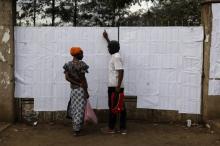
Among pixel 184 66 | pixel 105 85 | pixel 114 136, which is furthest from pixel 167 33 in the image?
pixel 114 136

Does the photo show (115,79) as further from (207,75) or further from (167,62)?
(207,75)

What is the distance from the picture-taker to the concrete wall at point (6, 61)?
29.5 feet

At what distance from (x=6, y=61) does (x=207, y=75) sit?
3990 mm

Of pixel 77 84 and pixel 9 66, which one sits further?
pixel 9 66

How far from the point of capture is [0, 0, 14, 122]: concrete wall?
29.5ft

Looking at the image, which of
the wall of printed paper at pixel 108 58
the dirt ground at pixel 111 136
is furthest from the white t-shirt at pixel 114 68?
the dirt ground at pixel 111 136

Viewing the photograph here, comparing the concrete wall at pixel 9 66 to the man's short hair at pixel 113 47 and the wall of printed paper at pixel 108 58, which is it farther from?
the man's short hair at pixel 113 47

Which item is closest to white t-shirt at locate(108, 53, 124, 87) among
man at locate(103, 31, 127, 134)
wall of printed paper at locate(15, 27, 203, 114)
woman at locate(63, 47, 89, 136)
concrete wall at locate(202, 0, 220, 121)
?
man at locate(103, 31, 127, 134)

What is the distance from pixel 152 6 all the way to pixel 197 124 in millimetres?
7046

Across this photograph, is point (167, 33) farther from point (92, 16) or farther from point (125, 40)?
point (92, 16)

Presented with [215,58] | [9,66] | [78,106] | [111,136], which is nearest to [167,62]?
[215,58]

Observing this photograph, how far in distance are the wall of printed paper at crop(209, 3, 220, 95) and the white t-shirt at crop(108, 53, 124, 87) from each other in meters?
1.96

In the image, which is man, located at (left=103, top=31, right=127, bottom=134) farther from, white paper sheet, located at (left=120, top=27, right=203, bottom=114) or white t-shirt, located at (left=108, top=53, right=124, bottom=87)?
white paper sheet, located at (left=120, top=27, right=203, bottom=114)

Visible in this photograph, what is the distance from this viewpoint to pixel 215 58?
9.02 metres
